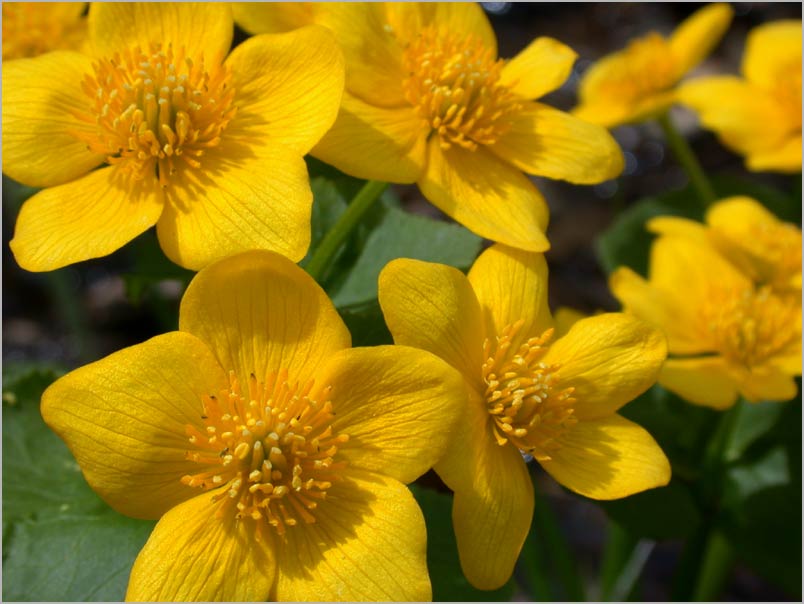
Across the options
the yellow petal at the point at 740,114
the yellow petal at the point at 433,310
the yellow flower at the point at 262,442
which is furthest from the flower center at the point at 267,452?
the yellow petal at the point at 740,114

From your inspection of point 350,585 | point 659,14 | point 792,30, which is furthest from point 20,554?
point 659,14

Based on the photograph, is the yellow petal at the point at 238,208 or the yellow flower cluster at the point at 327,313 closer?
the yellow flower cluster at the point at 327,313

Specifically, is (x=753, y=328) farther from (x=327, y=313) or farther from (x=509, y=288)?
(x=327, y=313)

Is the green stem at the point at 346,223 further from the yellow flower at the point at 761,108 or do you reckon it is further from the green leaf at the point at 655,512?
the yellow flower at the point at 761,108

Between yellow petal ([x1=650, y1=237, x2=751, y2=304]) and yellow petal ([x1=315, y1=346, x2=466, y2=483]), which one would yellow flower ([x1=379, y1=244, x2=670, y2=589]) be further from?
yellow petal ([x1=650, y1=237, x2=751, y2=304])

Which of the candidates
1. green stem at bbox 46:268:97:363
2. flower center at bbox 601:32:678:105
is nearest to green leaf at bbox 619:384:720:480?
flower center at bbox 601:32:678:105

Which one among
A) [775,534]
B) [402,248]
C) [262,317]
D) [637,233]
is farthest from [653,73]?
[262,317]
